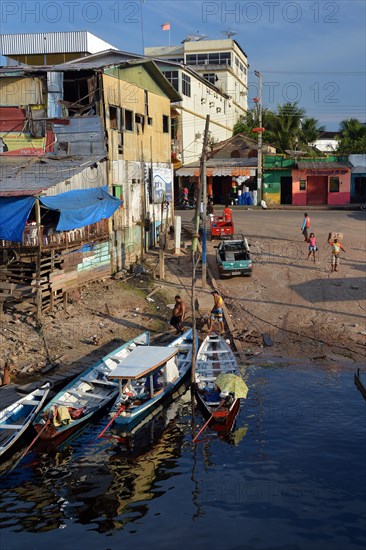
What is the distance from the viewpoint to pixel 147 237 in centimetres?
3262

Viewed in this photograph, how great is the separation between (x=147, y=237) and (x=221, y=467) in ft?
63.6

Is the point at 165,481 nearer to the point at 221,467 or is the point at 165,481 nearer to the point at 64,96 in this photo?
the point at 221,467

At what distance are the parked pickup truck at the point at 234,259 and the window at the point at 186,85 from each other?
73.9ft

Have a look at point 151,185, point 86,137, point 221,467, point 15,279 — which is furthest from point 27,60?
point 221,467

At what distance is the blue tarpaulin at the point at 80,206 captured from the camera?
2130cm

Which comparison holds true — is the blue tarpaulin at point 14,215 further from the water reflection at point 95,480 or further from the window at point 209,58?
the window at point 209,58

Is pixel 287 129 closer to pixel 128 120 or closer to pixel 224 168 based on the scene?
pixel 224 168

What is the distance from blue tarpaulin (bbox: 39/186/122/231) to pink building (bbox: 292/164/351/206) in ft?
95.4

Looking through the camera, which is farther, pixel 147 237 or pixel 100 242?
pixel 147 237

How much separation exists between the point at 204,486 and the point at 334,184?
41.3m

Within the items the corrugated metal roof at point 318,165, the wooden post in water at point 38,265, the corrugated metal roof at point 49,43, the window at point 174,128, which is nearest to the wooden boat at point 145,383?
the wooden post in water at point 38,265

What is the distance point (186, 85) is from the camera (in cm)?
4894

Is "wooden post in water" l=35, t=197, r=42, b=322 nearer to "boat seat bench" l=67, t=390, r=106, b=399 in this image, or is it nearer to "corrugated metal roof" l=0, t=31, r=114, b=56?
"boat seat bench" l=67, t=390, r=106, b=399

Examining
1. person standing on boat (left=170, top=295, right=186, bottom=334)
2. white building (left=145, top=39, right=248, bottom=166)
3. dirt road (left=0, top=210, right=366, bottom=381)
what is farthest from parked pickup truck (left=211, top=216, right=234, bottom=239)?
white building (left=145, top=39, right=248, bottom=166)
